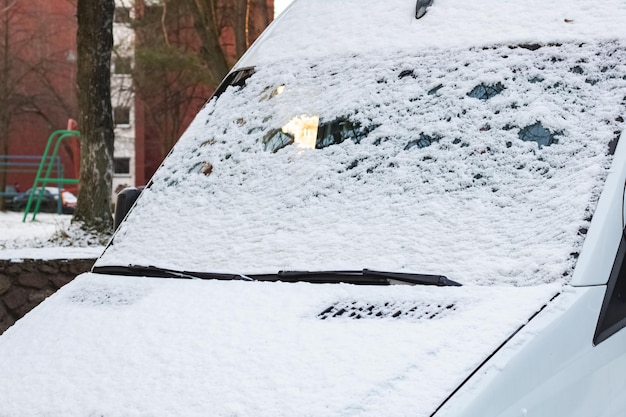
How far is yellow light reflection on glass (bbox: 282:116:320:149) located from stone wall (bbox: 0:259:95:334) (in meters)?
4.16

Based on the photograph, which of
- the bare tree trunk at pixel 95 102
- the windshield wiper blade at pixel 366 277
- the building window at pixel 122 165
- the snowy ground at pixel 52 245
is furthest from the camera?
the building window at pixel 122 165

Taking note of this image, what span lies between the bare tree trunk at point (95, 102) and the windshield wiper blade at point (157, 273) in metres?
7.63

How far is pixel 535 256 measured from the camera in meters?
2.73

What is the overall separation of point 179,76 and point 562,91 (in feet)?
112

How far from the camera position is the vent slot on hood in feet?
8.48

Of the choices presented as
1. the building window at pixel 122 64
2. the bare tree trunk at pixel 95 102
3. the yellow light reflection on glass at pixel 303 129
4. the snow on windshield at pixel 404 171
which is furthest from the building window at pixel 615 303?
the building window at pixel 122 64

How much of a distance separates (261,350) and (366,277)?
499 mm

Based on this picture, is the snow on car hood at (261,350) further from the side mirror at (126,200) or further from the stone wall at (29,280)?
the stone wall at (29,280)

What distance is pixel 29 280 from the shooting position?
7.46m

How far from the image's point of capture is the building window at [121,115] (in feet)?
139

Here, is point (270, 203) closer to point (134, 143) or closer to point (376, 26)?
point (376, 26)

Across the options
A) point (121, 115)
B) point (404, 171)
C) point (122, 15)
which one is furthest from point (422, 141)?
point (121, 115)

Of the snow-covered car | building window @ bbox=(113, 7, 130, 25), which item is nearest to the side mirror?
the snow-covered car

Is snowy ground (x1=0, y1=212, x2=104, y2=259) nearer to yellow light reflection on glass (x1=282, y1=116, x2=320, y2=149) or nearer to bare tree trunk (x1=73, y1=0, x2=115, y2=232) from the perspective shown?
bare tree trunk (x1=73, y1=0, x2=115, y2=232)
